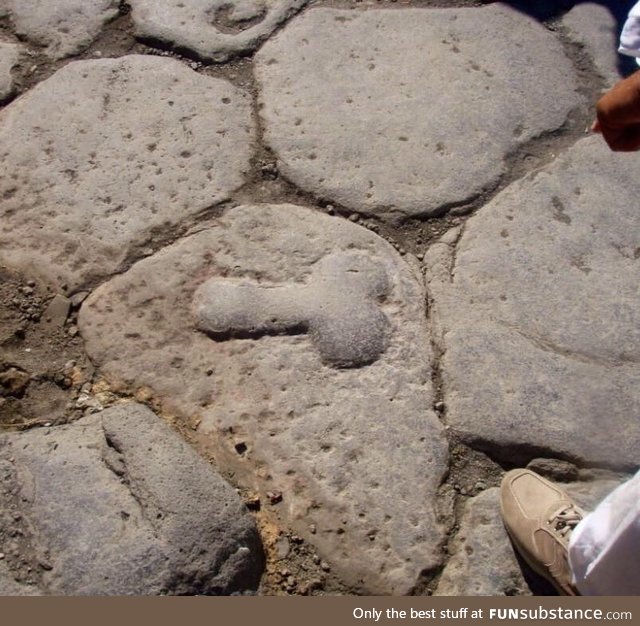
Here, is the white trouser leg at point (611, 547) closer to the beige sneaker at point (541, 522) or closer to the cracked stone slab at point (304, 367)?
the beige sneaker at point (541, 522)

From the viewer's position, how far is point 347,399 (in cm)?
160

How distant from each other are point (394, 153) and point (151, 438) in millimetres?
871

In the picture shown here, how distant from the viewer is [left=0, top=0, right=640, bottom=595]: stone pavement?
1.46 metres

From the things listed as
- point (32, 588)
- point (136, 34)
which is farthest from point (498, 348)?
point (136, 34)

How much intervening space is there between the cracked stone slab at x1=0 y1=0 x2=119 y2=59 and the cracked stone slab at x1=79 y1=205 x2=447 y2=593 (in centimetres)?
71

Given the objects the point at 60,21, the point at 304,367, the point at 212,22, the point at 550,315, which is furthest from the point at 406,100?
the point at 60,21

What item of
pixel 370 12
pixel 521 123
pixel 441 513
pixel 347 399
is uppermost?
pixel 370 12

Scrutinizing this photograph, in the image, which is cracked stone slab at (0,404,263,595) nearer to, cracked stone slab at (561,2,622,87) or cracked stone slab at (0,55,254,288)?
cracked stone slab at (0,55,254,288)

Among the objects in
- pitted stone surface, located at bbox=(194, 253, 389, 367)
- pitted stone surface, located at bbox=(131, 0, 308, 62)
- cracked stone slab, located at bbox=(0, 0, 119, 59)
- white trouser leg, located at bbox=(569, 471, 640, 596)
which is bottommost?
white trouser leg, located at bbox=(569, 471, 640, 596)

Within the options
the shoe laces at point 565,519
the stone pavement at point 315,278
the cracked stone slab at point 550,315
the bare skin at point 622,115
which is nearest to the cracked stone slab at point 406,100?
the stone pavement at point 315,278

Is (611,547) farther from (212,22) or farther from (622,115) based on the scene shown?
(212,22)

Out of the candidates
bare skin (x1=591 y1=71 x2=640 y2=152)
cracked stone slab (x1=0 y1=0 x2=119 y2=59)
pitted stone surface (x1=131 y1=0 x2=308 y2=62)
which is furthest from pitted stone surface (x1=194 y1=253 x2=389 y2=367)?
cracked stone slab (x1=0 y1=0 x2=119 y2=59)

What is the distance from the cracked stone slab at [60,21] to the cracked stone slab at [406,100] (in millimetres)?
441

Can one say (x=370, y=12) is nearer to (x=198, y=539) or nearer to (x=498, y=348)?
(x=498, y=348)
